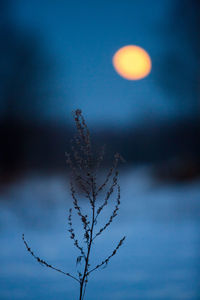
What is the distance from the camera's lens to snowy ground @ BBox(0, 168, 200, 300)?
164 cm

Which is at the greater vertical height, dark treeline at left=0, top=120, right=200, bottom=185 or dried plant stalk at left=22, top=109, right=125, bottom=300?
dark treeline at left=0, top=120, right=200, bottom=185

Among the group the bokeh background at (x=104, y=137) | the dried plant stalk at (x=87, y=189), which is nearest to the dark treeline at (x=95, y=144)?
the bokeh background at (x=104, y=137)

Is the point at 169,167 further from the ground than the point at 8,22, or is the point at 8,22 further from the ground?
the point at 8,22

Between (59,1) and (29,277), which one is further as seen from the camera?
(59,1)

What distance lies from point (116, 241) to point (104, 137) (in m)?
0.46

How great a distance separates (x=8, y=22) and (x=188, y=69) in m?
0.86

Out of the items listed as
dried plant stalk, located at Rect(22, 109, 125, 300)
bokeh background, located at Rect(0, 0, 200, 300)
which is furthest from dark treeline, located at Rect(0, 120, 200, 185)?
dried plant stalk, located at Rect(22, 109, 125, 300)

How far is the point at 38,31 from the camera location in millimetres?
1717

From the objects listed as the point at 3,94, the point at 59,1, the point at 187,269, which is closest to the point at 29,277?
the point at 187,269

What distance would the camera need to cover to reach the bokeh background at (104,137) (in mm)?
1650

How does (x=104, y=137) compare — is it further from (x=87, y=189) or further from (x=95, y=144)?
(x=87, y=189)

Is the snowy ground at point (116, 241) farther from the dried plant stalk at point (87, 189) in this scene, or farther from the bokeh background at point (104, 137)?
the dried plant stalk at point (87, 189)

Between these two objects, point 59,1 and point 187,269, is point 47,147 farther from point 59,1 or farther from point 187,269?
point 187,269

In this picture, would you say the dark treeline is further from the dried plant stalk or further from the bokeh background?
the dried plant stalk
